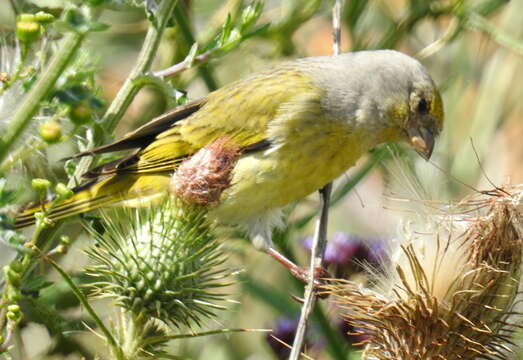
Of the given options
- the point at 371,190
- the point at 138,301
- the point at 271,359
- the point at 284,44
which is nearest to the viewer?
the point at 138,301

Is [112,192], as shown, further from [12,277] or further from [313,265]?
[12,277]

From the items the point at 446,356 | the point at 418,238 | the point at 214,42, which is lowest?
the point at 446,356

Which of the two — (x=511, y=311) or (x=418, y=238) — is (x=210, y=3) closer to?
(x=418, y=238)

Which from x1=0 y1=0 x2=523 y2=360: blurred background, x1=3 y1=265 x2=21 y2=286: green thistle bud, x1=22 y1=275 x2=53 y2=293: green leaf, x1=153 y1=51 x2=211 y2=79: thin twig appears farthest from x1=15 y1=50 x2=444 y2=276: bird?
x1=3 y1=265 x2=21 y2=286: green thistle bud

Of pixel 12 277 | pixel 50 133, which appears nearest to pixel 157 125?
pixel 12 277

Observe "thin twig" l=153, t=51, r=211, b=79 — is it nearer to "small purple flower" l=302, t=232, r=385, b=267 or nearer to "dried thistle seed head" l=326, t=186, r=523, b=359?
A: "dried thistle seed head" l=326, t=186, r=523, b=359

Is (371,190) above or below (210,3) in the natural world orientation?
below

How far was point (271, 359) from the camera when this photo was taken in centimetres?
415

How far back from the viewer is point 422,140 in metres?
4.07

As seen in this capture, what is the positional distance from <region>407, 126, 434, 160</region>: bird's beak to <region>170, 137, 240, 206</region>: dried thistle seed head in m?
1.52

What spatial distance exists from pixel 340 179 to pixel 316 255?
150 centimetres

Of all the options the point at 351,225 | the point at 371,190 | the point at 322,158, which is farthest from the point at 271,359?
the point at 371,190

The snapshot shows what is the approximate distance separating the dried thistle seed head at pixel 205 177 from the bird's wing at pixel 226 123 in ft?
3.16

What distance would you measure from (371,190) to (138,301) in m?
4.04
